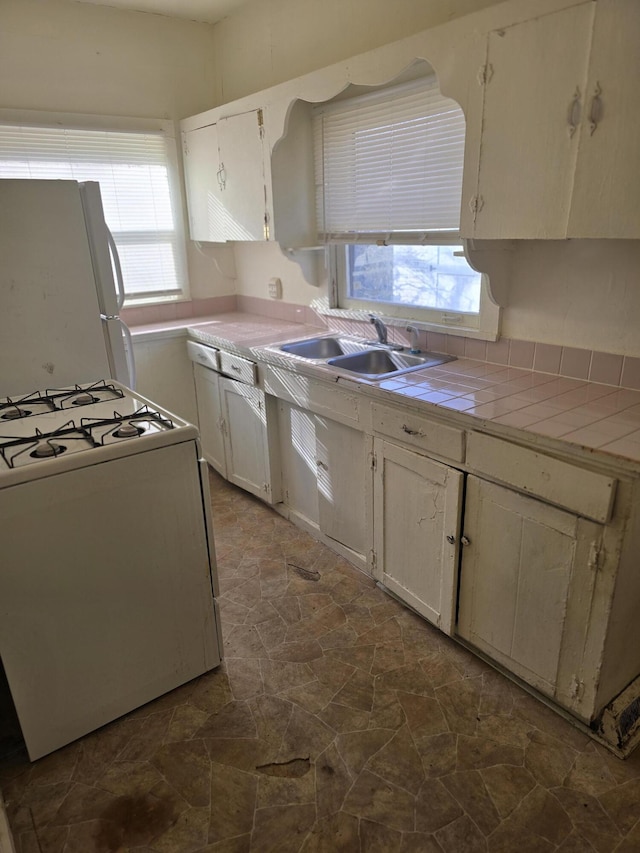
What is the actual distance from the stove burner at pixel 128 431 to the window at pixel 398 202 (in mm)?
1485

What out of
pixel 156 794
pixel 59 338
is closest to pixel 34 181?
pixel 59 338

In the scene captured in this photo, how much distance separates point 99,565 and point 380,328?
5.79ft

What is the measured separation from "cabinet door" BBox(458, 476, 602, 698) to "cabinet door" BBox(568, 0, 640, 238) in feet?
2.90

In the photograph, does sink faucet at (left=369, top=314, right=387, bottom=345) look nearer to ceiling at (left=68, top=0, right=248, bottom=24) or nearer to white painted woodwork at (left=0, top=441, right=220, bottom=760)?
white painted woodwork at (left=0, top=441, right=220, bottom=760)

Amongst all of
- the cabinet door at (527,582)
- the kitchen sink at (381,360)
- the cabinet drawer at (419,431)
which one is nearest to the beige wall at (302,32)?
the kitchen sink at (381,360)

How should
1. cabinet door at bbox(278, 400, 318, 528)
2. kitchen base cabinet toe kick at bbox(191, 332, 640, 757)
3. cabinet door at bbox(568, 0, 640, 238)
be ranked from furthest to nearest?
1. cabinet door at bbox(278, 400, 318, 528)
2. kitchen base cabinet toe kick at bbox(191, 332, 640, 757)
3. cabinet door at bbox(568, 0, 640, 238)

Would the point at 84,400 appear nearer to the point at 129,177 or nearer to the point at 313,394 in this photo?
the point at 313,394

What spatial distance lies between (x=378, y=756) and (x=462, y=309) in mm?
1844

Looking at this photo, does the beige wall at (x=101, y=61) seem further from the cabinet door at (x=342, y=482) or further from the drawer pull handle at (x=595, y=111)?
the drawer pull handle at (x=595, y=111)

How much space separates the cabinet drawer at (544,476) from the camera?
62.7 inches

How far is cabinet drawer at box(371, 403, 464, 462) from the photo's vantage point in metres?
1.98

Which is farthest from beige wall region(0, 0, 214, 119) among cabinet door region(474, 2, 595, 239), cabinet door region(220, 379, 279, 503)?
cabinet door region(474, 2, 595, 239)

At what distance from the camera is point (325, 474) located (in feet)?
9.14

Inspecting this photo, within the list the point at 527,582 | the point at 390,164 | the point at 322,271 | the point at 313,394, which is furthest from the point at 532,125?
the point at 322,271
